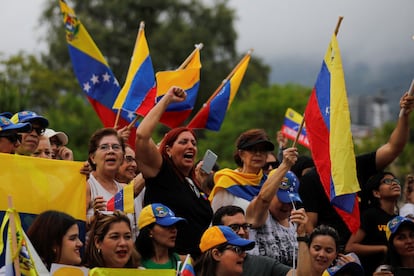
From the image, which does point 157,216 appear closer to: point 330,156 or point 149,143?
point 149,143

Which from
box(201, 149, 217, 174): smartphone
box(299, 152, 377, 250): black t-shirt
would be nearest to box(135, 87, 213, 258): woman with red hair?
box(201, 149, 217, 174): smartphone

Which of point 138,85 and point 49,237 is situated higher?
point 138,85

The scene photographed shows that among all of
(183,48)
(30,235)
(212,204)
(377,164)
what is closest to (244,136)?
(212,204)

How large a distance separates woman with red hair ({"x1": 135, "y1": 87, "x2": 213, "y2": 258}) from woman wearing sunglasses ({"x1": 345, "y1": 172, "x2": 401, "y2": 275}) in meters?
1.91

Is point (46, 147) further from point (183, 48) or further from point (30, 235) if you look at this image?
point (183, 48)

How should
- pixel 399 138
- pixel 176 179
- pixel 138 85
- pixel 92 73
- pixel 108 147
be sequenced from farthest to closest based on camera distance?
pixel 92 73, pixel 138 85, pixel 399 138, pixel 176 179, pixel 108 147

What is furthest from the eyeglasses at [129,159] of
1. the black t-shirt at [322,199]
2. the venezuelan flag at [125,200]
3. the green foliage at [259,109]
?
the green foliage at [259,109]

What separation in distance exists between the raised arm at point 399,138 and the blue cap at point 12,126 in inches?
133

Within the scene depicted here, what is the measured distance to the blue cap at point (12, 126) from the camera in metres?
8.87

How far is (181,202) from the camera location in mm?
9234

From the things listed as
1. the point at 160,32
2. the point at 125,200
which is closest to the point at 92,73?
the point at 125,200

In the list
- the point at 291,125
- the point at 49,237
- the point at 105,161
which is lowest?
the point at 49,237

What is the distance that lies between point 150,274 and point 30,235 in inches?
A: 33.7

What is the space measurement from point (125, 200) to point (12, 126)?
1066mm
